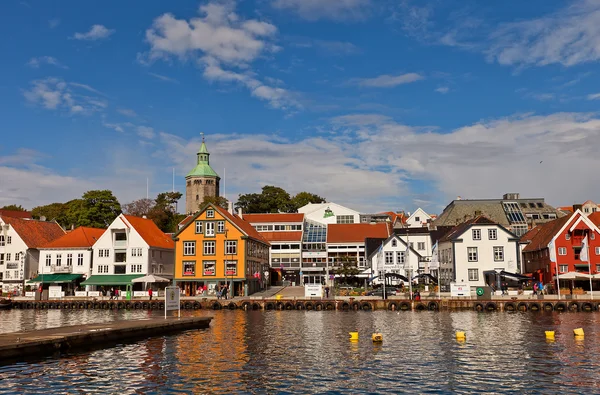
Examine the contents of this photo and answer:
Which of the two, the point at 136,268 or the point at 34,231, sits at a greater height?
the point at 34,231

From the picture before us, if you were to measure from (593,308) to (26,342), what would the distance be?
2172 inches

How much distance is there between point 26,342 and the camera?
3075 cm

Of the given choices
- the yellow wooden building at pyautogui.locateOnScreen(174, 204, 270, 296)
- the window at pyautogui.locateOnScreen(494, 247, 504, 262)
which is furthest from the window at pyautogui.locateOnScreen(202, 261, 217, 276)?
the window at pyautogui.locateOnScreen(494, 247, 504, 262)

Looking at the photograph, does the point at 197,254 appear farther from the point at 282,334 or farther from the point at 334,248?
the point at 282,334

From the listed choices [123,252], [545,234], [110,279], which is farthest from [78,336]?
[545,234]

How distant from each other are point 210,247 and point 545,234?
156 ft

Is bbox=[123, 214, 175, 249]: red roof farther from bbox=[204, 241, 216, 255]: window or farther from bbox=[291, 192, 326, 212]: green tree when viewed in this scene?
bbox=[291, 192, 326, 212]: green tree

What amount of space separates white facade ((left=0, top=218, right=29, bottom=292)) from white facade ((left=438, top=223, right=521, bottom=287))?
67994 millimetres

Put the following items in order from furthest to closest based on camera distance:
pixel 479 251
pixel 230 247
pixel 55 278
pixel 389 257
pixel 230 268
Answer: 1. pixel 55 278
2. pixel 389 257
3. pixel 230 247
4. pixel 230 268
5. pixel 479 251

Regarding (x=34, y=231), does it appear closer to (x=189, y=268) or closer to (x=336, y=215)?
(x=189, y=268)

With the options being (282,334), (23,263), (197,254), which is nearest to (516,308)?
(282,334)

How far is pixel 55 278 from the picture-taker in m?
89.6

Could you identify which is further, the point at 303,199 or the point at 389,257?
the point at 303,199

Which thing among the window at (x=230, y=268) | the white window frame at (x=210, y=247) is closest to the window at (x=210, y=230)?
the white window frame at (x=210, y=247)
